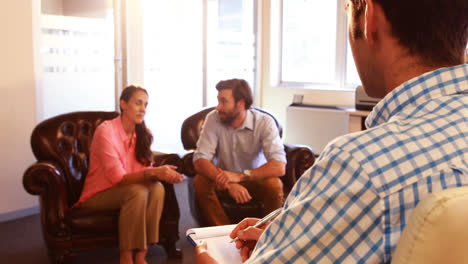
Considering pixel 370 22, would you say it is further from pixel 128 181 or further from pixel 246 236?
pixel 128 181

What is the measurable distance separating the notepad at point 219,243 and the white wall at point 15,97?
132 inches

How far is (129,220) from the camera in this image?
116 inches

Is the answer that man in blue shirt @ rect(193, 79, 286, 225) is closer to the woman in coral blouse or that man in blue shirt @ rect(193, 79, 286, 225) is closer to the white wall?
the woman in coral blouse

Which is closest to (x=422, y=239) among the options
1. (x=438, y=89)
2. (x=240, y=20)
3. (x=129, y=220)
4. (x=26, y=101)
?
Result: (x=438, y=89)

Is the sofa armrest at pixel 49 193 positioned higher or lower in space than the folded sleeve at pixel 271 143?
lower

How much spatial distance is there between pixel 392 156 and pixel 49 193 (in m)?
2.67

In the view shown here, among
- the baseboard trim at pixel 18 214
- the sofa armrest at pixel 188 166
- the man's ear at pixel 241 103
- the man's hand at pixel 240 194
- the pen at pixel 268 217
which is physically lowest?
the baseboard trim at pixel 18 214

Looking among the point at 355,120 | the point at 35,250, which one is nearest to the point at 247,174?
the point at 35,250

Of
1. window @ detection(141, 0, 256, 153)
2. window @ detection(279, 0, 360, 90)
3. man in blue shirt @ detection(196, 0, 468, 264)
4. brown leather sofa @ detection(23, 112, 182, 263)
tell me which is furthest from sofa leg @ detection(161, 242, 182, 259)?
window @ detection(279, 0, 360, 90)

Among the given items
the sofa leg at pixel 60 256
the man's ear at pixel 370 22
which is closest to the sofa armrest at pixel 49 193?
the sofa leg at pixel 60 256

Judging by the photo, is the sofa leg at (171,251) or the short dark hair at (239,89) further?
the short dark hair at (239,89)

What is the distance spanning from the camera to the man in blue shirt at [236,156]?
3141 mm

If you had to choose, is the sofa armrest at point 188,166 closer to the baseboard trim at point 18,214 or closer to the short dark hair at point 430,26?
the baseboard trim at point 18,214

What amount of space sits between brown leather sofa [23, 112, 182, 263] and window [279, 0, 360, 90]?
2.92 metres
